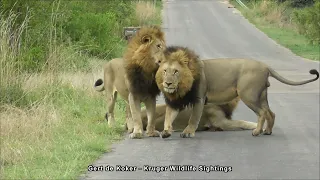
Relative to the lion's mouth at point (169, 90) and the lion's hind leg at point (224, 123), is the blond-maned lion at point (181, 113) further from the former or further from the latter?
the lion's mouth at point (169, 90)

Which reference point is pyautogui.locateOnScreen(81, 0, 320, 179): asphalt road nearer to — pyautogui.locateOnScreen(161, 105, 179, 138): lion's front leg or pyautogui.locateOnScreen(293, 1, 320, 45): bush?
pyautogui.locateOnScreen(161, 105, 179, 138): lion's front leg

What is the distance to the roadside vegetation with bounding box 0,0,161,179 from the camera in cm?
872

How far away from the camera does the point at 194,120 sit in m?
10.6

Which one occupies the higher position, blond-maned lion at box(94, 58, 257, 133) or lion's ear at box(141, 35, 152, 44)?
lion's ear at box(141, 35, 152, 44)

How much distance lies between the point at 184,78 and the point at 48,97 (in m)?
3.45

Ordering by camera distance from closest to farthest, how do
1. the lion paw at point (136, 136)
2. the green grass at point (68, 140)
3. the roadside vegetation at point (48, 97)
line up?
the green grass at point (68, 140) < the roadside vegetation at point (48, 97) < the lion paw at point (136, 136)

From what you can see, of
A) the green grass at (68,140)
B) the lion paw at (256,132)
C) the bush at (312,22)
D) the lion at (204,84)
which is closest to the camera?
the green grass at (68,140)

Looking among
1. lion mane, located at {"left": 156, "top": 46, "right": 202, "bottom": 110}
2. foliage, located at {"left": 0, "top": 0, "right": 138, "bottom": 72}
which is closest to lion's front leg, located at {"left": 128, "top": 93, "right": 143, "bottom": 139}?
lion mane, located at {"left": 156, "top": 46, "right": 202, "bottom": 110}

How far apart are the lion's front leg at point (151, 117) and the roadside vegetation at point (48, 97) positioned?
1.38 ft

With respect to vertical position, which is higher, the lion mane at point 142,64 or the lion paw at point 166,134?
the lion mane at point 142,64

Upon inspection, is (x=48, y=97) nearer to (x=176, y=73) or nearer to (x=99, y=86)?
(x=99, y=86)

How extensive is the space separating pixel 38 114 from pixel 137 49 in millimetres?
2023

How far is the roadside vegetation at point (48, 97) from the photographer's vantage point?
28.6 ft

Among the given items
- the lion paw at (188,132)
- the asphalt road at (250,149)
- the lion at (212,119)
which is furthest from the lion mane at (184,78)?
the lion at (212,119)
